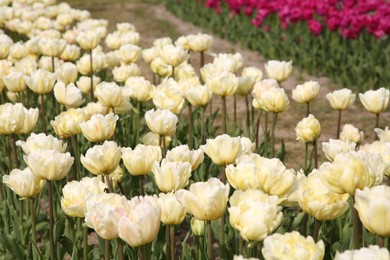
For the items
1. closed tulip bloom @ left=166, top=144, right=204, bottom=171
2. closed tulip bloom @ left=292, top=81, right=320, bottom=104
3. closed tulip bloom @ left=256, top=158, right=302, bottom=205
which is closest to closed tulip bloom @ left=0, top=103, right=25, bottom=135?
closed tulip bloom @ left=166, top=144, right=204, bottom=171

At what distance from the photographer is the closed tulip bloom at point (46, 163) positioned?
271 centimetres

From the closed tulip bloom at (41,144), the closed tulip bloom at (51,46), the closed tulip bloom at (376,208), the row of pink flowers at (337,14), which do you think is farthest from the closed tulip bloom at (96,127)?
the row of pink flowers at (337,14)

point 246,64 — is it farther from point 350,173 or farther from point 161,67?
point 350,173

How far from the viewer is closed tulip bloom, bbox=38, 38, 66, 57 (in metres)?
5.59

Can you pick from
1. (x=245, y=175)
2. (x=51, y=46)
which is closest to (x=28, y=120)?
(x=245, y=175)

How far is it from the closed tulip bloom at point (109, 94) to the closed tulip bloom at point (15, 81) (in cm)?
86

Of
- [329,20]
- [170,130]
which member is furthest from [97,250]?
[329,20]

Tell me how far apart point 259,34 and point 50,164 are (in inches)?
334

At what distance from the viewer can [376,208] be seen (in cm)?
192

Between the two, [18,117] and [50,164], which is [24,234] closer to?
[18,117]

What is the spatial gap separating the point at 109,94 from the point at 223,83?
2.50ft

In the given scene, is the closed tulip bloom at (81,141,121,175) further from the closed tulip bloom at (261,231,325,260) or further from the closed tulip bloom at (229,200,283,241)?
the closed tulip bloom at (261,231,325,260)

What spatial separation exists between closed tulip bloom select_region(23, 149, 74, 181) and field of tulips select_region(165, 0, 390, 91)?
5.63 metres

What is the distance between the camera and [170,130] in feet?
11.1
